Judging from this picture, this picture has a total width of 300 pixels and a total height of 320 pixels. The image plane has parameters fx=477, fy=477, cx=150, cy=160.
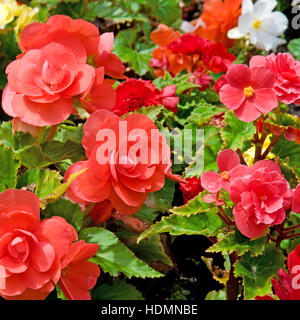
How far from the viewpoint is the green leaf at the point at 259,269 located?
93cm

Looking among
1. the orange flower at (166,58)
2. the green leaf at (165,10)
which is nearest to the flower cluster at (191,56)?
the orange flower at (166,58)

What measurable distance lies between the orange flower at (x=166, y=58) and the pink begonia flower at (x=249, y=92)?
64 centimetres

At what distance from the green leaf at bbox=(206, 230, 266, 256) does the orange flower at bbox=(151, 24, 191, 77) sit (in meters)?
0.85

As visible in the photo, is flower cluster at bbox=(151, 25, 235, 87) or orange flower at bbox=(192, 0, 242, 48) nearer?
flower cluster at bbox=(151, 25, 235, 87)

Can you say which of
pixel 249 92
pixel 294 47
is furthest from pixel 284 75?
pixel 294 47

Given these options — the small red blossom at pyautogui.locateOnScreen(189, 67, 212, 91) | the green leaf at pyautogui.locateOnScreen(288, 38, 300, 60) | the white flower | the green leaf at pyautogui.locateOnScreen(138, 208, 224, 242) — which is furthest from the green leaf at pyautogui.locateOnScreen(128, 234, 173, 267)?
the green leaf at pyautogui.locateOnScreen(288, 38, 300, 60)

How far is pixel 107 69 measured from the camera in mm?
956

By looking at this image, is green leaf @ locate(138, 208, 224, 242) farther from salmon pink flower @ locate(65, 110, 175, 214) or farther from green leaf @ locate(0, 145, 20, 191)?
green leaf @ locate(0, 145, 20, 191)

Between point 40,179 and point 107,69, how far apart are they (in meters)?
0.26

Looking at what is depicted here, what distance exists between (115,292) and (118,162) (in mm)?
316

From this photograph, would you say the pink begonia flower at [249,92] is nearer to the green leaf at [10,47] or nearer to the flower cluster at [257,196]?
the flower cluster at [257,196]

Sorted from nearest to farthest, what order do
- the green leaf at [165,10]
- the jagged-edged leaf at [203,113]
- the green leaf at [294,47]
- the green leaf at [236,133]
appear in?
the green leaf at [236,133]
the jagged-edged leaf at [203,113]
the green leaf at [165,10]
the green leaf at [294,47]

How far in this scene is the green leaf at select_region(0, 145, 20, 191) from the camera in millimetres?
841

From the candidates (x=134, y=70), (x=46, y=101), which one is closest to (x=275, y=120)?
(x=46, y=101)
